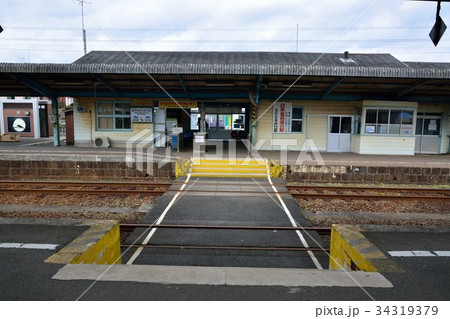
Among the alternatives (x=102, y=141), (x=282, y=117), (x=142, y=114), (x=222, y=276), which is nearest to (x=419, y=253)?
(x=222, y=276)

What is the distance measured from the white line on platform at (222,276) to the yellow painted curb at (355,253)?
0.33 m

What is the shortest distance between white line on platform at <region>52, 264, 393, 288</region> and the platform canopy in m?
10.3

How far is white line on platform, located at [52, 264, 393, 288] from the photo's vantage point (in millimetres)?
2893

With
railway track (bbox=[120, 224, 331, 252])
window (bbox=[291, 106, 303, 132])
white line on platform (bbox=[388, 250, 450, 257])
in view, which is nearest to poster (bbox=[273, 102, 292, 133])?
window (bbox=[291, 106, 303, 132])

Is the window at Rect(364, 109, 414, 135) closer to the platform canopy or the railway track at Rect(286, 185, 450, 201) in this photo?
the platform canopy

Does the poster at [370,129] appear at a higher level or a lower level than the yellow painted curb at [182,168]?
higher

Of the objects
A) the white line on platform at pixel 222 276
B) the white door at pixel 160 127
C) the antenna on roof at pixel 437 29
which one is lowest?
the white line on platform at pixel 222 276

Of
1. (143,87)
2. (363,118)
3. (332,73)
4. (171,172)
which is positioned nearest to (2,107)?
(143,87)

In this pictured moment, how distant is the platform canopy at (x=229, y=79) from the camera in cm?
1223

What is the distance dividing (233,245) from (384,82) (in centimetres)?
1212

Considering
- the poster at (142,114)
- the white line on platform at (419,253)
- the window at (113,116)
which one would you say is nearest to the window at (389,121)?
the poster at (142,114)

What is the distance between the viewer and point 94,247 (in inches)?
150

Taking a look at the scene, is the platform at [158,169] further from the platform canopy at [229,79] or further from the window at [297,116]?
the window at [297,116]
